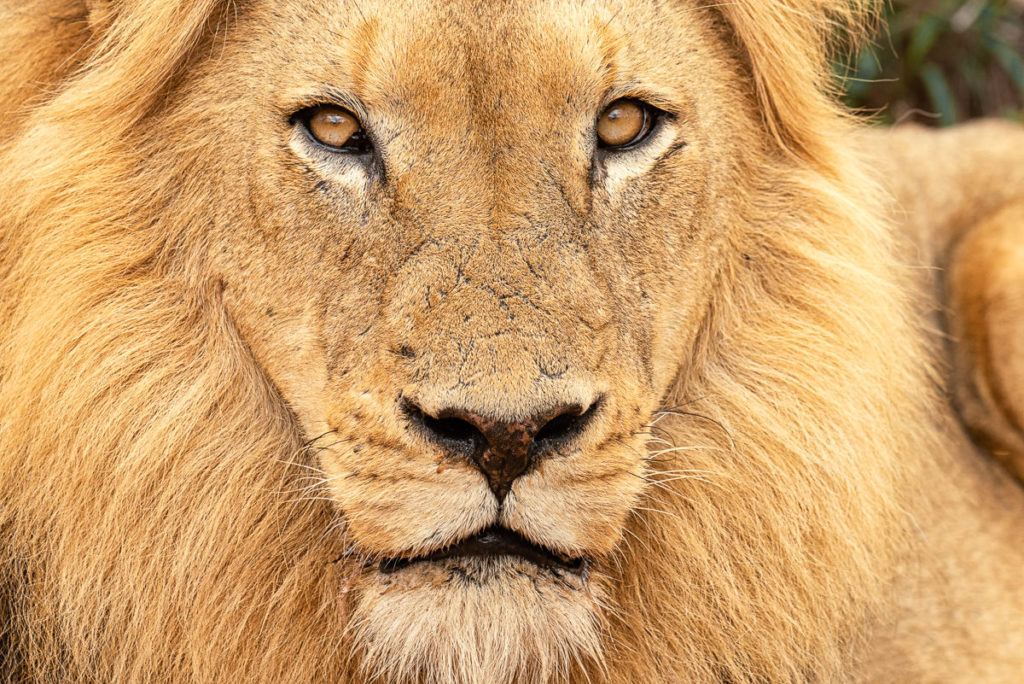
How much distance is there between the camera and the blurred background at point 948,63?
543cm

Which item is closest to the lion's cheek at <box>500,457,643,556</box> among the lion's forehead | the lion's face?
the lion's face

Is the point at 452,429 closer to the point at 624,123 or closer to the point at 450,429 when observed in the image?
the point at 450,429

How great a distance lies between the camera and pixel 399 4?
2.02 m

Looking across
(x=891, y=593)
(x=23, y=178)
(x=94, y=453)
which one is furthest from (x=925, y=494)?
(x=23, y=178)

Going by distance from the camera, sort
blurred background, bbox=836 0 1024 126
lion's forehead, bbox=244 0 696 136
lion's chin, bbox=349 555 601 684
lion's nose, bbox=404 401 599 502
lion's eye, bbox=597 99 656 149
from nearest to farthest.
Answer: lion's nose, bbox=404 401 599 502, lion's chin, bbox=349 555 601 684, lion's forehead, bbox=244 0 696 136, lion's eye, bbox=597 99 656 149, blurred background, bbox=836 0 1024 126

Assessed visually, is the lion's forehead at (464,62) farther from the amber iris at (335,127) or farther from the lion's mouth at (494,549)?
the lion's mouth at (494,549)

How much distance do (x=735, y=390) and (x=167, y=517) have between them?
1.13m

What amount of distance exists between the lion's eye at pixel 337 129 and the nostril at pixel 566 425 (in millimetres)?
625

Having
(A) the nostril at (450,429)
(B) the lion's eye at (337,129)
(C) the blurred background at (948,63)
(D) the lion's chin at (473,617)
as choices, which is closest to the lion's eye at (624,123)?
(B) the lion's eye at (337,129)

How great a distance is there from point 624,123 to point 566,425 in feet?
2.11

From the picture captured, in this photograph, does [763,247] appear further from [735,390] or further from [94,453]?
[94,453]

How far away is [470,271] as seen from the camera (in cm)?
196

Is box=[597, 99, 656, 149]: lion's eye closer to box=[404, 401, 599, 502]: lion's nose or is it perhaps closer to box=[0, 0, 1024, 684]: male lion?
box=[0, 0, 1024, 684]: male lion

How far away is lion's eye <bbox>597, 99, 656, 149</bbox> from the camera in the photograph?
217cm
